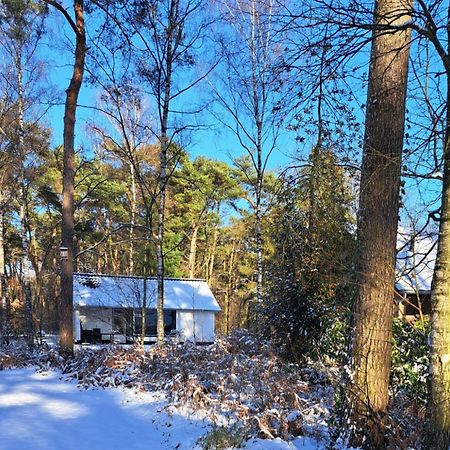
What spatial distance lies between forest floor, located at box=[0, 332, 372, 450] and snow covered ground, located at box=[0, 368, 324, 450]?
11 millimetres

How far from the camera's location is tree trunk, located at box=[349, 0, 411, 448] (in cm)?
385

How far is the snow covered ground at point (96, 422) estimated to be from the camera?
14.6 ft

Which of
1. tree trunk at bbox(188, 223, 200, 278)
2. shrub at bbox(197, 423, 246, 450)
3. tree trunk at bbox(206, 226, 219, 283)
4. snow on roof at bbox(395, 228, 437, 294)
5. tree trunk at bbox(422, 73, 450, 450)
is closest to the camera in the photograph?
tree trunk at bbox(422, 73, 450, 450)

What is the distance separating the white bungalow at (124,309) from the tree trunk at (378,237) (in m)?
15.2

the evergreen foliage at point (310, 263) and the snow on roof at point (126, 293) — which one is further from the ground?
the evergreen foliage at point (310, 263)

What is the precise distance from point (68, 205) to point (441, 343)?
29.7ft

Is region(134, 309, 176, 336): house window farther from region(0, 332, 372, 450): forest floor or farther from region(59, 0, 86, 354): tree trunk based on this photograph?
region(0, 332, 372, 450): forest floor

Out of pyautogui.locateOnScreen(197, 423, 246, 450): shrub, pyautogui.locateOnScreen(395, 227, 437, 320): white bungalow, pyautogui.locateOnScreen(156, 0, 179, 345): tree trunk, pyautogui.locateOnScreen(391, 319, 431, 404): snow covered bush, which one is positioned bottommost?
pyautogui.locateOnScreen(197, 423, 246, 450): shrub

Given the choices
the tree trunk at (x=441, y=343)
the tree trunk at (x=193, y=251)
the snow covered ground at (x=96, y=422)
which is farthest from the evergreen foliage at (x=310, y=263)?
the tree trunk at (x=193, y=251)

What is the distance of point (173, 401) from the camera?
234 inches

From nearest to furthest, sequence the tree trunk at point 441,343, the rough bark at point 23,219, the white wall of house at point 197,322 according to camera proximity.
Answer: the tree trunk at point 441,343 → the rough bark at point 23,219 → the white wall of house at point 197,322

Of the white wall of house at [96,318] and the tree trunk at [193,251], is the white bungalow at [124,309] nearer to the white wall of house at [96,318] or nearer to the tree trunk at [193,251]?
the white wall of house at [96,318]

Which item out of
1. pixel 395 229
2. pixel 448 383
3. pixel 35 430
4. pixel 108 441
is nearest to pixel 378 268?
pixel 395 229

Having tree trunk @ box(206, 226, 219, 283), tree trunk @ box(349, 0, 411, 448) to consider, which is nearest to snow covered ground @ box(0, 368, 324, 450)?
tree trunk @ box(349, 0, 411, 448)
